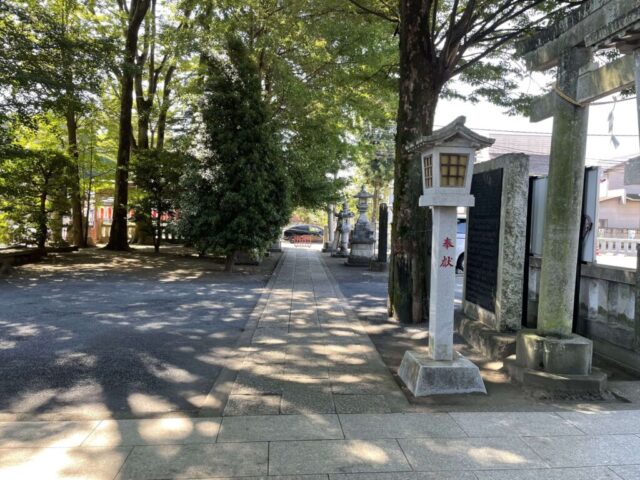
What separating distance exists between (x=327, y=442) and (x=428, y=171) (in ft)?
9.37

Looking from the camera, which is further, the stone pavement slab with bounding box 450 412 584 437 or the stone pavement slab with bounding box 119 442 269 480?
the stone pavement slab with bounding box 450 412 584 437

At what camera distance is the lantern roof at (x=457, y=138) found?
15.5ft

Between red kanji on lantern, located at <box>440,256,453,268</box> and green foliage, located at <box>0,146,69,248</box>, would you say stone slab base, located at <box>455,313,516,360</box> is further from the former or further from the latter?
green foliage, located at <box>0,146,69,248</box>

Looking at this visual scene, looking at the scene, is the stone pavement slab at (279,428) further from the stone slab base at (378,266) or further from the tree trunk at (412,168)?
the stone slab base at (378,266)

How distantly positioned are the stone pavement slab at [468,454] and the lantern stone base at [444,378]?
3.03ft

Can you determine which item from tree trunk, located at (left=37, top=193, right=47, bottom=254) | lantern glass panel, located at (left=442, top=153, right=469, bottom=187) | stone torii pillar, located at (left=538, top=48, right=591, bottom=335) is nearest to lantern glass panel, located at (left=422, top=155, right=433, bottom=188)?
lantern glass panel, located at (left=442, top=153, right=469, bottom=187)

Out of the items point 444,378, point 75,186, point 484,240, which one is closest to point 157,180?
point 75,186

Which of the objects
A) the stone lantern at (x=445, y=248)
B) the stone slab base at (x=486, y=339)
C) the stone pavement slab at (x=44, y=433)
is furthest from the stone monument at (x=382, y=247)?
the stone pavement slab at (x=44, y=433)

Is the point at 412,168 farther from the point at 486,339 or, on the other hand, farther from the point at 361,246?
the point at 361,246

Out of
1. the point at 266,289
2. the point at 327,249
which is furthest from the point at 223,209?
the point at 327,249

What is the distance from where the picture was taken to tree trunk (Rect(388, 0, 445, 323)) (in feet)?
26.6

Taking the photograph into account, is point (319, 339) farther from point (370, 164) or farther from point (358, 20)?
point (370, 164)

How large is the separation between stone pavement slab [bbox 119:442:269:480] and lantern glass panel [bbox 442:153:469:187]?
2.94 metres

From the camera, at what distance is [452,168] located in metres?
4.84
